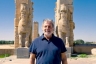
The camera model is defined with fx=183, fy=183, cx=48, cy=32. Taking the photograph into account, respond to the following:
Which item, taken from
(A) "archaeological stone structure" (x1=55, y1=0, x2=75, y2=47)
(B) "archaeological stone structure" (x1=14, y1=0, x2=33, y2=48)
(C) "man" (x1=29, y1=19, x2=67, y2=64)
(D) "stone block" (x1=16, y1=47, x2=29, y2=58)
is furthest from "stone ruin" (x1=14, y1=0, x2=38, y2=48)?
(C) "man" (x1=29, y1=19, x2=67, y2=64)

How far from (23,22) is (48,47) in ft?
35.5

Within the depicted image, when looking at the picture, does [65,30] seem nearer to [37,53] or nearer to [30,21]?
[30,21]

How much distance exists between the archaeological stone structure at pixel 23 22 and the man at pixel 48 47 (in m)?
10.5

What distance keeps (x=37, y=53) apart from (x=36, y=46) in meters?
0.10

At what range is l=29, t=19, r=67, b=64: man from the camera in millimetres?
2570

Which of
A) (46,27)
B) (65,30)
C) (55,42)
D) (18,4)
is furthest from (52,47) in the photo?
(18,4)

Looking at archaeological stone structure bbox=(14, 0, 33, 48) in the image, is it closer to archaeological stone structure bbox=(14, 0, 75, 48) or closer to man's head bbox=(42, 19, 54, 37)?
archaeological stone structure bbox=(14, 0, 75, 48)

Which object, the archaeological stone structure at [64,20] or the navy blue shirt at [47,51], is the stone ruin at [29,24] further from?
the navy blue shirt at [47,51]

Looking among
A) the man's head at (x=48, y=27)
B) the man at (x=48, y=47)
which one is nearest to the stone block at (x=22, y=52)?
the man at (x=48, y=47)

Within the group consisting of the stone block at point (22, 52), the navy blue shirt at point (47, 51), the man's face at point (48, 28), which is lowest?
the stone block at point (22, 52)

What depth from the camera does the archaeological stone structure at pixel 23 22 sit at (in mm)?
13197

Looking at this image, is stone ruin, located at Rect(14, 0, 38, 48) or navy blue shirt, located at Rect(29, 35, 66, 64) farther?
stone ruin, located at Rect(14, 0, 38, 48)

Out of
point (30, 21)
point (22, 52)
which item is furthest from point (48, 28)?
point (30, 21)

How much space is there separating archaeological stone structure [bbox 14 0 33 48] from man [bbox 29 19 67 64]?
1047cm
